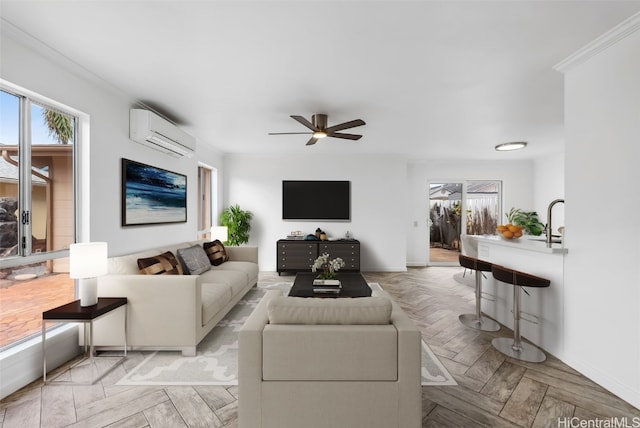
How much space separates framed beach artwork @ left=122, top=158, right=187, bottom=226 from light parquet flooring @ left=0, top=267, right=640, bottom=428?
5.06ft

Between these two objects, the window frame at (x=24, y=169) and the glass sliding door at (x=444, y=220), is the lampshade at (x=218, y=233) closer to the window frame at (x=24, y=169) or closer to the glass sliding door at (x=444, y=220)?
the window frame at (x=24, y=169)

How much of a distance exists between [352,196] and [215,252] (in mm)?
3048

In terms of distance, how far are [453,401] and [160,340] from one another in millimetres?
2348

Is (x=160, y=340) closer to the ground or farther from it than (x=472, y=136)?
closer to the ground

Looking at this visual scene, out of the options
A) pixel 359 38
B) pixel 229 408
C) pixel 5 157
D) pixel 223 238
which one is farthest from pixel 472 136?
pixel 5 157

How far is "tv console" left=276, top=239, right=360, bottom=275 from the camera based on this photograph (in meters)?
5.36

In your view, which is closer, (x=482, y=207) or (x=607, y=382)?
(x=607, y=382)

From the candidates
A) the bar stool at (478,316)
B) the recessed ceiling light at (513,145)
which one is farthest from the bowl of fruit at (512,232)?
the recessed ceiling light at (513,145)

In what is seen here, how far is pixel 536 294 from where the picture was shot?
263cm

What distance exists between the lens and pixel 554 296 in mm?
2430

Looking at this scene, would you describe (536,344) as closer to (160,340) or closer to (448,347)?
(448,347)

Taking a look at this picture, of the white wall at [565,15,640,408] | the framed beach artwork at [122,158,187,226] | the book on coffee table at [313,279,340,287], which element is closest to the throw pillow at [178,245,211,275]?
the framed beach artwork at [122,158,187,226]

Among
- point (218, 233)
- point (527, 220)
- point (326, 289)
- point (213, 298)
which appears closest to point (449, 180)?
point (527, 220)

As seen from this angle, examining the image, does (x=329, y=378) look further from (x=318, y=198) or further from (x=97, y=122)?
(x=318, y=198)
